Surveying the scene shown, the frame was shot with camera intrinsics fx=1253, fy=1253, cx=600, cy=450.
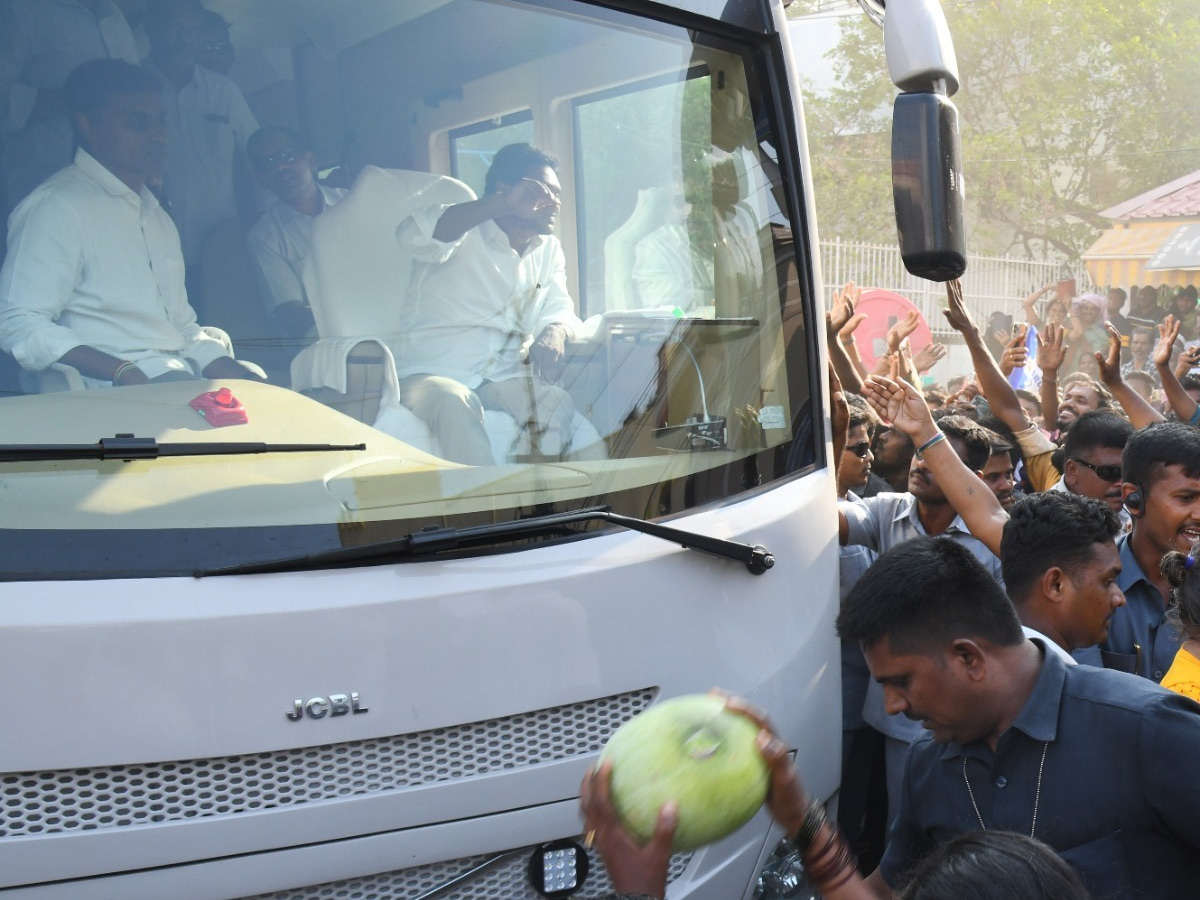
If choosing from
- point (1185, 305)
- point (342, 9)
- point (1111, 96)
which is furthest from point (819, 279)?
point (1111, 96)

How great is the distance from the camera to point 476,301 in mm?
3045

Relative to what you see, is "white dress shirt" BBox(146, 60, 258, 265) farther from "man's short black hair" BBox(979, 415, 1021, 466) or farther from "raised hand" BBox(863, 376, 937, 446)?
Answer: "man's short black hair" BBox(979, 415, 1021, 466)

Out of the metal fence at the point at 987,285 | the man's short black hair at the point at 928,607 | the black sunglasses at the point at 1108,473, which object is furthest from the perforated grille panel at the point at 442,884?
the metal fence at the point at 987,285

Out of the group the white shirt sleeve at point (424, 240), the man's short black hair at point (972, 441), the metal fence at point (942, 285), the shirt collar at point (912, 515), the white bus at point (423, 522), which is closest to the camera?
the white bus at point (423, 522)

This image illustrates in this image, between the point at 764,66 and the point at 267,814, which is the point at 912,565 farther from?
the point at 764,66

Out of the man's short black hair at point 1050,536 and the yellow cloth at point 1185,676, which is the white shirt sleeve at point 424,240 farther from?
the yellow cloth at point 1185,676

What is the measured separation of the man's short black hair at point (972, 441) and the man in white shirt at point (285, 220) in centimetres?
302

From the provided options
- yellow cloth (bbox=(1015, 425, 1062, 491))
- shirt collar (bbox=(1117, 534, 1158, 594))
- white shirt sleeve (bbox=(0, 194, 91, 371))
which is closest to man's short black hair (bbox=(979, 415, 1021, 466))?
yellow cloth (bbox=(1015, 425, 1062, 491))

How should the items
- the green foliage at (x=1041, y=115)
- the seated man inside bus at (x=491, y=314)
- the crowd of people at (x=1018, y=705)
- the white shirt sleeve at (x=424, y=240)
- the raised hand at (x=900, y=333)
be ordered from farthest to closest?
the green foliage at (x=1041, y=115) < the raised hand at (x=900, y=333) < the white shirt sleeve at (x=424, y=240) < the seated man inside bus at (x=491, y=314) < the crowd of people at (x=1018, y=705)

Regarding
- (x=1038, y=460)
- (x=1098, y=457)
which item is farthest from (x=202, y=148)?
(x=1038, y=460)

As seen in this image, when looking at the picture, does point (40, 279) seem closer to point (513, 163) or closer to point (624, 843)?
point (513, 163)

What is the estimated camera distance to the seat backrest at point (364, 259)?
284 centimetres

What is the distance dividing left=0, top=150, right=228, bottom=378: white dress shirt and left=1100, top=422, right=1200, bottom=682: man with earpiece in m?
2.64

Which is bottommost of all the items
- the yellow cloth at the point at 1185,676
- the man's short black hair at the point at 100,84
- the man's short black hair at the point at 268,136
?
the yellow cloth at the point at 1185,676
